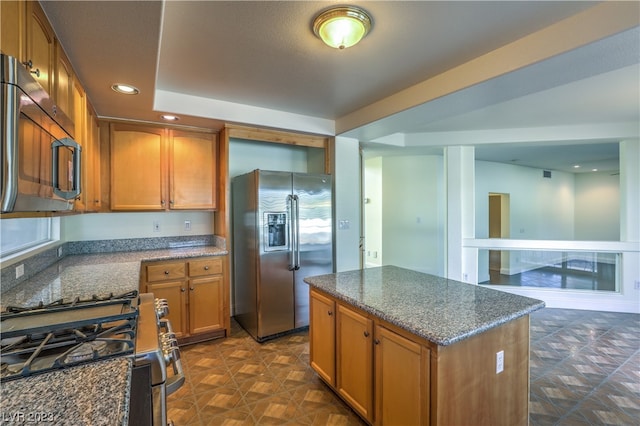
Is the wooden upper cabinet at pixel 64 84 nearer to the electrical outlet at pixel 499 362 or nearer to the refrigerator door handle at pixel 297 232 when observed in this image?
the refrigerator door handle at pixel 297 232

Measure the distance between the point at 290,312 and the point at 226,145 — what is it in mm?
1912

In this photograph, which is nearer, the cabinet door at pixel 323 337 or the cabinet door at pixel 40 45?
the cabinet door at pixel 40 45

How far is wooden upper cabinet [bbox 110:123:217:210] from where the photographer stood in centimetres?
304

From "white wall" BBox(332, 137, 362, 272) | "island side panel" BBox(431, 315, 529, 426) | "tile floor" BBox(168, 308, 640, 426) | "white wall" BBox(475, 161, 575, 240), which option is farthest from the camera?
"white wall" BBox(475, 161, 575, 240)

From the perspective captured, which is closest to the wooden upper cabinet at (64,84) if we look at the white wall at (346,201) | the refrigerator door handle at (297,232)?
the refrigerator door handle at (297,232)

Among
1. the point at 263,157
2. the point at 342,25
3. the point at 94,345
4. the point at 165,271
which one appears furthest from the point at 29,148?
the point at 263,157

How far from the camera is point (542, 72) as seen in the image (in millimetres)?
2002

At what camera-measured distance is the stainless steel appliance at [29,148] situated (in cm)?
75

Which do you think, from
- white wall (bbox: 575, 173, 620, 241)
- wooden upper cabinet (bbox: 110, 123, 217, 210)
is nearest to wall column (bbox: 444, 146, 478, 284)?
wooden upper cabinet (bbox: 110, 123, 217, 210)

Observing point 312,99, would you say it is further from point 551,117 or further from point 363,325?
point 551,117

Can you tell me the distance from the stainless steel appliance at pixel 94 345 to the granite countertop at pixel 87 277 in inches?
13.7

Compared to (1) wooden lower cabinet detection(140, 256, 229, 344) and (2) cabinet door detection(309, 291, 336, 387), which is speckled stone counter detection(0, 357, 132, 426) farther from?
(1) wooden lower cabinet detection(140, 256, 229, 344)

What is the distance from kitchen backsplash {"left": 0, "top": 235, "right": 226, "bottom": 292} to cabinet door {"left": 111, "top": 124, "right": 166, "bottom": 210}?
1.53 feet

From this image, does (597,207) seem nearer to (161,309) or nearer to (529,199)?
(529,199)
